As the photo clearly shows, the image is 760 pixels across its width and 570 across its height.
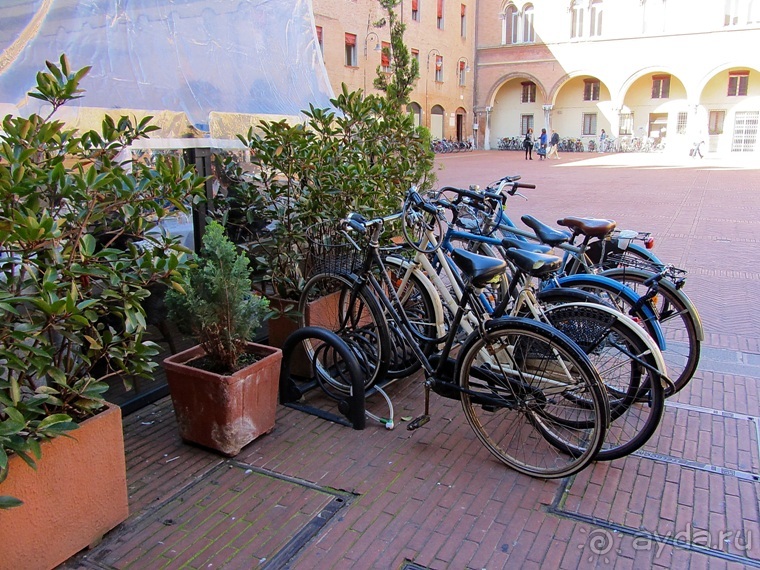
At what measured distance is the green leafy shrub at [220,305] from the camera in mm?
3252

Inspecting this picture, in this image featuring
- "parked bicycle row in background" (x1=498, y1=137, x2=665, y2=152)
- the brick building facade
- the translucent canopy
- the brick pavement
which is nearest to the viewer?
A: the brick pavement

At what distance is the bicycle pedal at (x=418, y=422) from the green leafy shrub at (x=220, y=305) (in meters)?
1.01

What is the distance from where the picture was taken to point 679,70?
36062 mm

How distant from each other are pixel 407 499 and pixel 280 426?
103 centimetres

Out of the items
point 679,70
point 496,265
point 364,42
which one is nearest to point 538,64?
point 679,70

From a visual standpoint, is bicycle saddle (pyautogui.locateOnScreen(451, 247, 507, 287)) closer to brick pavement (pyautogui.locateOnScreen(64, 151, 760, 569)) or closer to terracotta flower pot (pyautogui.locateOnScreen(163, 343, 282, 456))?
brick pavement (pyautogui.locateOnScreen(64, 151, 760, 569))

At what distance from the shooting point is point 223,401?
3238 millimetres

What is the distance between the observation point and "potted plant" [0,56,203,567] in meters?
2.20

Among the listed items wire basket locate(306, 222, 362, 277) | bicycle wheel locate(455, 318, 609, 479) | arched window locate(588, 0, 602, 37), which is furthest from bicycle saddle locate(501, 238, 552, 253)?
arched window locate(588, 0, 602, 37)

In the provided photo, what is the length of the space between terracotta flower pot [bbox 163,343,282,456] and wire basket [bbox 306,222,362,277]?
0.78m

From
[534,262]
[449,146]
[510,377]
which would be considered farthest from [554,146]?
[510,377]

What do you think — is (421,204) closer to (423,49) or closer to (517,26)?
(423,49)

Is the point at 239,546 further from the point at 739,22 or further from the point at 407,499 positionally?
the point at 739,22

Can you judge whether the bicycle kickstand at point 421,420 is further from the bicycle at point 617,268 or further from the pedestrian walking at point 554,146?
the pedestrian walking at point 554,146
